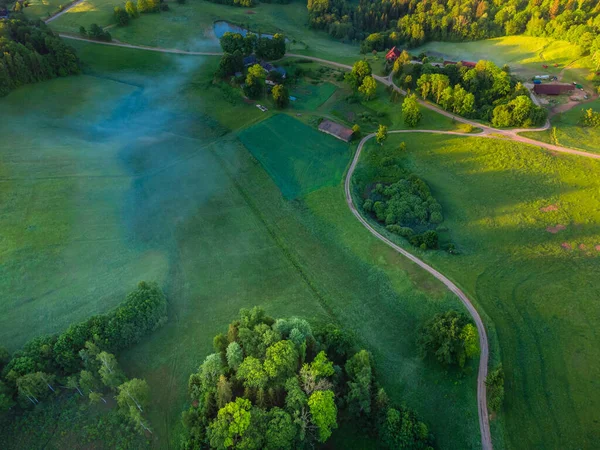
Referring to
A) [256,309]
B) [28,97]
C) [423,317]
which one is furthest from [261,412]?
[28,97]

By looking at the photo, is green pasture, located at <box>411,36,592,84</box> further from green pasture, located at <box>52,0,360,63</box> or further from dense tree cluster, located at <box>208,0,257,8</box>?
dense tree cluster, located at <box>208,0,257,8</box>

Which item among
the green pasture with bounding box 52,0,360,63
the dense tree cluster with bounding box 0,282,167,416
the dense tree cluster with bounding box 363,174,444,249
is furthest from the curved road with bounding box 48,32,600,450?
the dense tree cluster with bounding box 0,282,167,416

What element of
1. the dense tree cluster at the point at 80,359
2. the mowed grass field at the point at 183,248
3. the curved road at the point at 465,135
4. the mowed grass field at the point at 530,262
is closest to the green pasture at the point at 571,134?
the curved road at the point at 465,135

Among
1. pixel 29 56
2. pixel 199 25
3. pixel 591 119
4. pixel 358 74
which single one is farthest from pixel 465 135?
pixel 29 56

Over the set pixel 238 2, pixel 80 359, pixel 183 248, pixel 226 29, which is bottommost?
pixel 183 248

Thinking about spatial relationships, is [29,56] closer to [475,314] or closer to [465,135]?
[465,135]
